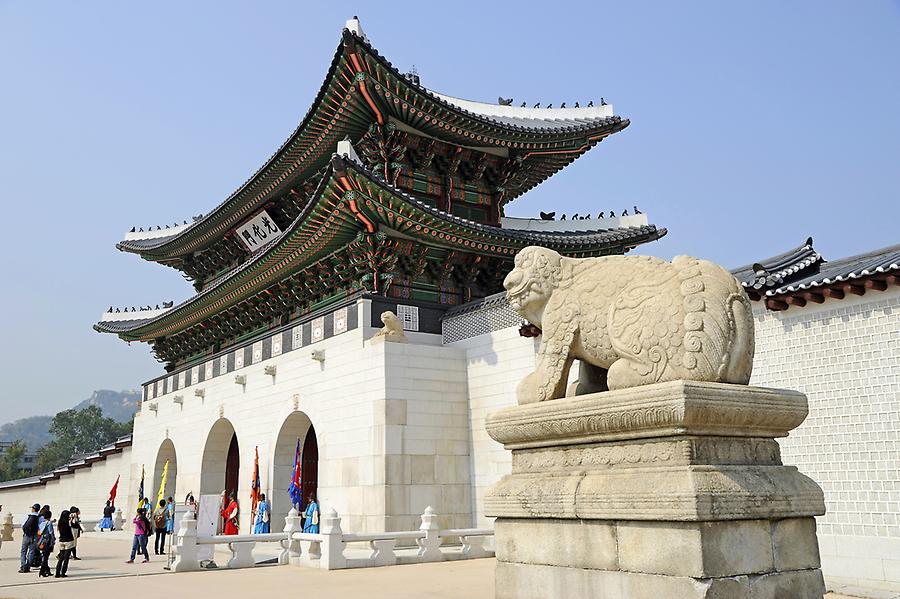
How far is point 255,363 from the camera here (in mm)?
22391

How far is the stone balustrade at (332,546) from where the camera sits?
1318cm

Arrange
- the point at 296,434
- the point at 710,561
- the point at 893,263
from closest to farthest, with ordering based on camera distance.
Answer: the point at 710,561 < the point at 893,263 < the point at 296,434

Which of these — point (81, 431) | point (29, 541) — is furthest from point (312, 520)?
point (81, 431)

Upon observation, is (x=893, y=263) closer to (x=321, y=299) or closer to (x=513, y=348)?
(x=513, y=348)

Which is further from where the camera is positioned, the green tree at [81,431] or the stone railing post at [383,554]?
the green tree at [81,431]

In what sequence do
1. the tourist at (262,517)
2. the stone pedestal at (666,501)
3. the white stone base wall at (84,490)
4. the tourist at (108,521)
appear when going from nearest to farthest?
the stone pedestal at (666,501), the tourist at (262,517), the tourist at (108,521), the white stone base wall at (84,490)

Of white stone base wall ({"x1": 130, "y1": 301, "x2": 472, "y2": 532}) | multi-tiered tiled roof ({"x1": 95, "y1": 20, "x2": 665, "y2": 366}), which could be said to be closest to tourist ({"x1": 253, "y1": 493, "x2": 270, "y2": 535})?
white stone base wall ({"x1": 130, "y1": 301, "x2": 472, "y2": 532})

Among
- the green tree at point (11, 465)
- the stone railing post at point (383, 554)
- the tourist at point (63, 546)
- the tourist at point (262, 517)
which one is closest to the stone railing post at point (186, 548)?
the tourist at point (63, 546)

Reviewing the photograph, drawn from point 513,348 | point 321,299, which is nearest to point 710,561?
point 513,348

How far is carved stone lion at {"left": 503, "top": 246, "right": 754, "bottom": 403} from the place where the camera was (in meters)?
4.97

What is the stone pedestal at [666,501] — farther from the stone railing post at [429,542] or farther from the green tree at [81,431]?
the green tree at [81,431]

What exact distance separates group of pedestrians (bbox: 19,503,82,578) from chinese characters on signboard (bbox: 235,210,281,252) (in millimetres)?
11903

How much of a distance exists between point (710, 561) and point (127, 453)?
34.3 metres

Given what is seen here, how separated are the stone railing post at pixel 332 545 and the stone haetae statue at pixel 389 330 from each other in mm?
4706
